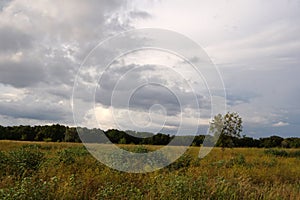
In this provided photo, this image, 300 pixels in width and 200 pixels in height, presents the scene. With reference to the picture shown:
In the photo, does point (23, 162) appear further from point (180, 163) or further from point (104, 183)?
point (180, 163)

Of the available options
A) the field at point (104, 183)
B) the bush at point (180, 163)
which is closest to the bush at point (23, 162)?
the field at point (104, 183)

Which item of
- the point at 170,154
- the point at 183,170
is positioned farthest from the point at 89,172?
the point at 170,154

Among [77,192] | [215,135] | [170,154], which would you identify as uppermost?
[215,135]

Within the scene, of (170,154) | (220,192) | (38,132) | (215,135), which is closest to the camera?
(220,192)

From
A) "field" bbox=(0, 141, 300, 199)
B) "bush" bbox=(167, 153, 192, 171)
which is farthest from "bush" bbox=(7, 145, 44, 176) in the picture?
"bush" bbox=(167, 153, 192, 171)

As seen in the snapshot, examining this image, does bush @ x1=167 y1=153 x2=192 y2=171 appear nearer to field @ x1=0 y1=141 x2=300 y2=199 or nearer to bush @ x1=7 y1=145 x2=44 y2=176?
field @ x1=0 y1=141 x2=300 y2=199

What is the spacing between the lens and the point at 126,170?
11562 mm

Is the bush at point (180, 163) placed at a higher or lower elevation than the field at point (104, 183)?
higher

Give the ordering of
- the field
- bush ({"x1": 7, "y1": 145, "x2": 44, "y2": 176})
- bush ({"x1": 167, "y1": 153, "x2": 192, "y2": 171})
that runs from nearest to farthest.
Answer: the field < bush ({"x1": 7, "y1": 145, "x2": 44, "y2": 176}) < bush ({"x1": 167, "y1": 153, "x2": 192, "y2": 171})

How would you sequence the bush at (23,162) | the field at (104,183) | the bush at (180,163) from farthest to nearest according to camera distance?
the bush at (180,163), the bush at (23,162), the field at (104,183)

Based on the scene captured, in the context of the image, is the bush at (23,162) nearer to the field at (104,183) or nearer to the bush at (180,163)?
the field at (104,183)

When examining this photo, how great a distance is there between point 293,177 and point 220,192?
24.4 ft

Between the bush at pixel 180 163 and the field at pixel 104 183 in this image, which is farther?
the bush at pixel 180 163

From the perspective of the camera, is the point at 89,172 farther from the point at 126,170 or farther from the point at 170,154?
the point at 170,154
